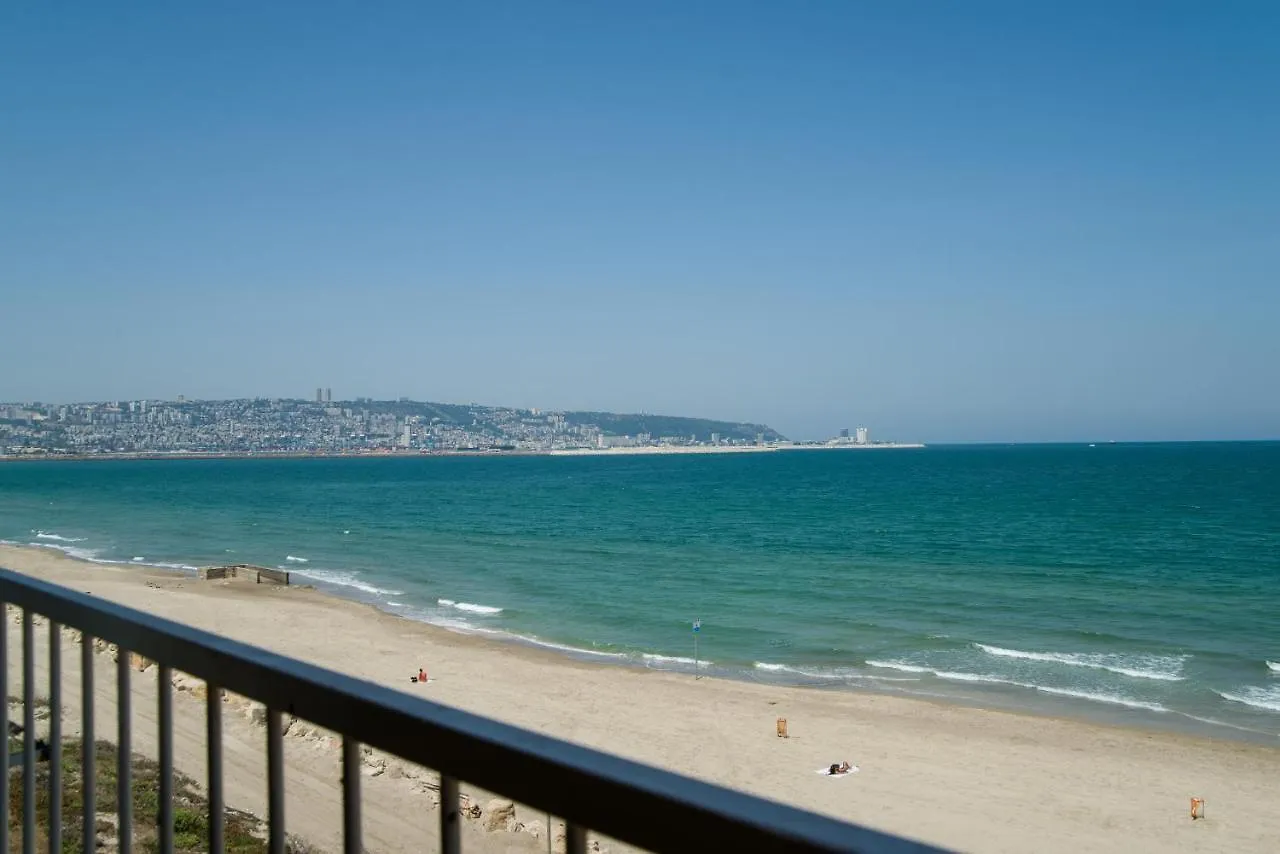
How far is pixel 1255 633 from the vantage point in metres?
27.1

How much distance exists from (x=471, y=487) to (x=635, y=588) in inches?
2975

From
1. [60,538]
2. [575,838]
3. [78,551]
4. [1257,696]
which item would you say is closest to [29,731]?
[575,838]

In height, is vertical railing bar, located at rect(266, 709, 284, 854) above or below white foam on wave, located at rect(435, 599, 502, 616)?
above

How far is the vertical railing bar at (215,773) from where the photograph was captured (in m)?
1.80

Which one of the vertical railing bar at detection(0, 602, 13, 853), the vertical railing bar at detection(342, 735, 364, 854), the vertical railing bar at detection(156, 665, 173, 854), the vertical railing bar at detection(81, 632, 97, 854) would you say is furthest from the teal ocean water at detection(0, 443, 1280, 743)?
the vertical railing bar at detection(342, 735, 364, 854)

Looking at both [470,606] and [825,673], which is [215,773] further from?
[470,606]

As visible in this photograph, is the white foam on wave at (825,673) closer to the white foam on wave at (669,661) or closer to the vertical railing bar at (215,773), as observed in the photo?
the white foam on wave at (669,661)

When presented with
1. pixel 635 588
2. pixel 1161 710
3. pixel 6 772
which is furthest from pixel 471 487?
pixel 6 772

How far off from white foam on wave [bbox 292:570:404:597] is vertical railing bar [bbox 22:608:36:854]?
32903 millimetres

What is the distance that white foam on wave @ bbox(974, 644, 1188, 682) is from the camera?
2270 centimetres

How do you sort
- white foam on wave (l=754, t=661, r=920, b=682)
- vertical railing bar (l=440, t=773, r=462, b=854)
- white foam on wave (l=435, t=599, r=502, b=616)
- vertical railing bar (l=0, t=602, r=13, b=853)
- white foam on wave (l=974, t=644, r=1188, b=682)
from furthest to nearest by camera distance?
white foam on wave (l=435, t=599, r=502, b=616)
white foam on wave (l=974, t=644, r=1188, b=682)
white foam on wave (l=754, t=661, r=920, b=682)
vertical railing bar (l=0, t=602, r=13, b=853)
vertical railing bar (l=440, t=773, r=462, b=854)

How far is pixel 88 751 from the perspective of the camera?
2211 millimetres

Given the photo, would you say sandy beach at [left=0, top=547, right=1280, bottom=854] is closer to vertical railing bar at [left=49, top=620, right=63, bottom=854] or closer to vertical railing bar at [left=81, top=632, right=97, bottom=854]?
vertical railing bar at [left=49, top=620, right=63, bottom=854]

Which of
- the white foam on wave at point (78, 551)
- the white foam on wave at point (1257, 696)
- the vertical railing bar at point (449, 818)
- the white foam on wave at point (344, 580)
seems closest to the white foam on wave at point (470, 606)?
the white foam on wave at point (344, 580)
